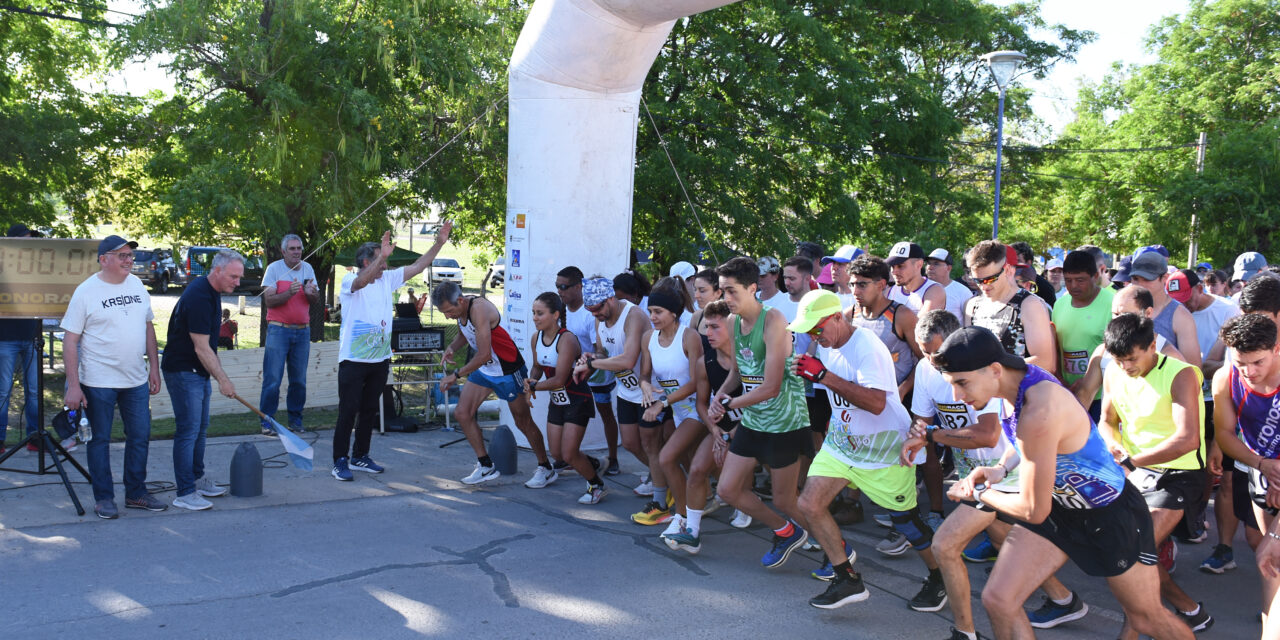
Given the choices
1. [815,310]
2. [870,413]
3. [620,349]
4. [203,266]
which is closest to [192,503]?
[620,349]

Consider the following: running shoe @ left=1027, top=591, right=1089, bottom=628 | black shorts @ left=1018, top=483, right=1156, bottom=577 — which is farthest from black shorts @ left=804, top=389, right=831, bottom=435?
black shorts @ left=1018, top=483, right=1156, bottom=577

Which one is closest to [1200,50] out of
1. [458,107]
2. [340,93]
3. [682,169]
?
[682,169]

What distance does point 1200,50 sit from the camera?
2836 cm

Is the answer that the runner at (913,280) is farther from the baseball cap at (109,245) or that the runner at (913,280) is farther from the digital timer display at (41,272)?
the digital timer display at (41,272)

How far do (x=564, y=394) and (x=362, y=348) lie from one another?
6.03ft

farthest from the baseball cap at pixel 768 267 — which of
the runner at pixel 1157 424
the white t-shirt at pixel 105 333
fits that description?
the white t-shirt at pixel 105 333

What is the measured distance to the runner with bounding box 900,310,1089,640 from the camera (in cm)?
437

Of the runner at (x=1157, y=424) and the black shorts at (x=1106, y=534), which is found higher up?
the runner at (x=1157, y=424)

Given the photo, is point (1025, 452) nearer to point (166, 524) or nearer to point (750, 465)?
point (750, 465)

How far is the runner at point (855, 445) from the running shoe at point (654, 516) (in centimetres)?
175

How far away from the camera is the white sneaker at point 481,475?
7793 mm

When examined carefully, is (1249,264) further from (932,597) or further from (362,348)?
(362,348)

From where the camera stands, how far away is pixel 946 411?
5.05m

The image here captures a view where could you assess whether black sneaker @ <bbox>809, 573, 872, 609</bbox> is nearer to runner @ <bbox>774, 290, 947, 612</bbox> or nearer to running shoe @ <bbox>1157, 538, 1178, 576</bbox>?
runner @ <bbox>774, 290, 947, 612</bbox>
